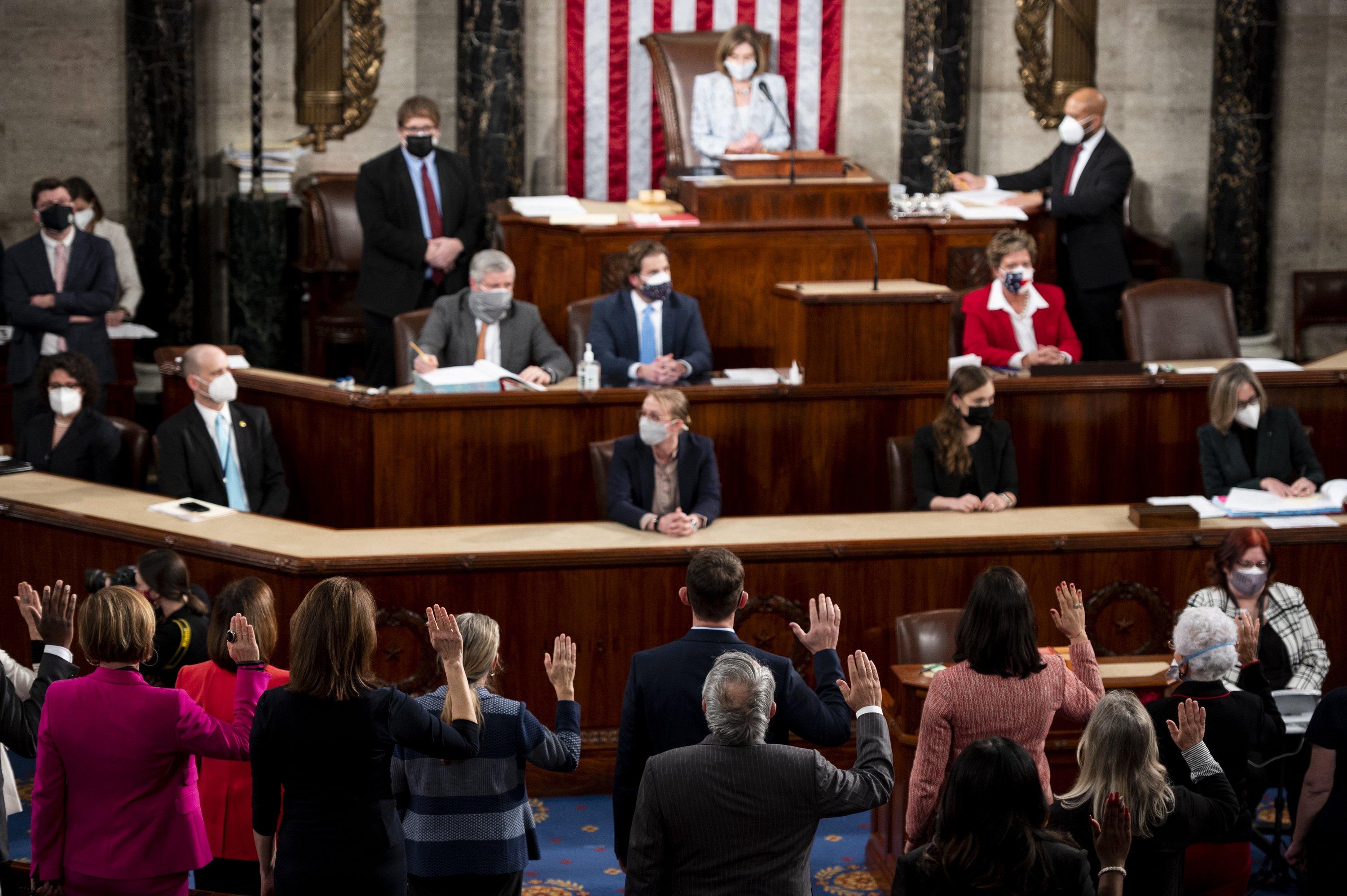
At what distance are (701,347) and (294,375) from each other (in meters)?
1.79

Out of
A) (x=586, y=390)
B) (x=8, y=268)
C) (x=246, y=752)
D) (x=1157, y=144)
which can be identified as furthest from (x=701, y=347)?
(x=1157, y=144)

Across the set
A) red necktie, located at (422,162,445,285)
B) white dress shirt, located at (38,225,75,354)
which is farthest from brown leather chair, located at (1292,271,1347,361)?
white dress shirt, located at (38,225,75,354)

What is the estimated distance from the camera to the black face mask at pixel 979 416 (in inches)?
262

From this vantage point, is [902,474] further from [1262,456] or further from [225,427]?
[225,427]

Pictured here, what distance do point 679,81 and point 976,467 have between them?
14.3 ft

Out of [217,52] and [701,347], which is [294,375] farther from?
[217,52]

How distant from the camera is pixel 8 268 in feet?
27.7

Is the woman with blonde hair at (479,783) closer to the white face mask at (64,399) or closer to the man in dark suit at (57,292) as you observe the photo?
the white face mask at (64,399)

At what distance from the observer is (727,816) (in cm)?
332

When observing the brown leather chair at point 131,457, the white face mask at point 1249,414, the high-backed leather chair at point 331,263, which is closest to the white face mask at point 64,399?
the brown leather chair at point 131,457

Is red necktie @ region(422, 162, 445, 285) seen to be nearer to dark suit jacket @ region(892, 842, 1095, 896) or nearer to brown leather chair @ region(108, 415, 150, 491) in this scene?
brown leather chair @ region(108, 415, 150, 491)

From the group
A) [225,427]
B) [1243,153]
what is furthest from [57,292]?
[1243,153]

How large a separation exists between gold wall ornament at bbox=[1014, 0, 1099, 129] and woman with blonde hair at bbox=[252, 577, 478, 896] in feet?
27.7

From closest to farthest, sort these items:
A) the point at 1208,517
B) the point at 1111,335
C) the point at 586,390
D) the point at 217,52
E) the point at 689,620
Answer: the point at 689,620 → the point at 1208,517 → the point at 586,390 → the point at 1111,335 → the point at 217,52
